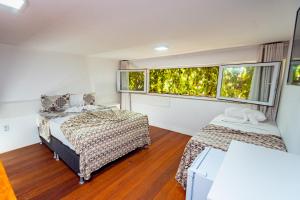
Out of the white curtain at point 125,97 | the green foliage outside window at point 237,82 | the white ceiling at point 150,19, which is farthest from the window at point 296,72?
the white curtain at point 125,97

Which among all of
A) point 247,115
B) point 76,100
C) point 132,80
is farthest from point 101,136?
point 132,80

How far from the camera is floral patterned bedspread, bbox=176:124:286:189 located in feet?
5.42

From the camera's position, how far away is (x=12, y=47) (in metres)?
2.75

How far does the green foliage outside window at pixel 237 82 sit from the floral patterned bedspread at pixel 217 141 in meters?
1.21

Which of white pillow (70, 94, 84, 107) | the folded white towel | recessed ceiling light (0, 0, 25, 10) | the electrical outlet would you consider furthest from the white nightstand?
the electrical outlet

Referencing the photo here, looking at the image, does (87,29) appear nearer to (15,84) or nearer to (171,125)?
(15,84)

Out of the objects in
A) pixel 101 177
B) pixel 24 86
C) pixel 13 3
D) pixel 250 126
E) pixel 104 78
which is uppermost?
pixel 13 3

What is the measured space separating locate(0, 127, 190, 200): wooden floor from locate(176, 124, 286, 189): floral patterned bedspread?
1.21 ft

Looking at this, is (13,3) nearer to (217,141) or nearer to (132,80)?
(217,141)

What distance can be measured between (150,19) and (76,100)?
2874 mm

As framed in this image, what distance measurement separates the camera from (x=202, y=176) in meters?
1.22

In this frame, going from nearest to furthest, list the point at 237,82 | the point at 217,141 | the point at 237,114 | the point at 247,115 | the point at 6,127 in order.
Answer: the point at 217,141 < the point at 247,115 < the point at 237,114 < the point at 6,127 < the point at 237,82

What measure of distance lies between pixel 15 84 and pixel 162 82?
131 inches

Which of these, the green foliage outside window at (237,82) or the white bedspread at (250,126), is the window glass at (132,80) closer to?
the green foliage outside window at (237,82)
